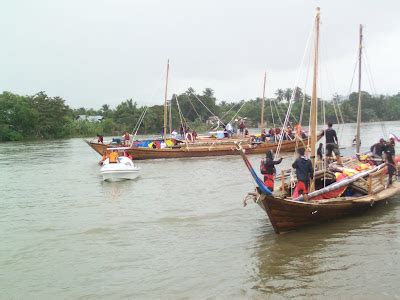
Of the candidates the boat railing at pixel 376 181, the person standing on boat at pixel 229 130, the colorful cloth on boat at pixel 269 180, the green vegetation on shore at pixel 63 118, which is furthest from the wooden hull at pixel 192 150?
the green vegetation on shore at pixel 63 118

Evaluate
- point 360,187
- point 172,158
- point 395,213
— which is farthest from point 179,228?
point 172,158

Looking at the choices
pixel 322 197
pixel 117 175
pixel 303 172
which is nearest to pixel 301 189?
pixel 303 172

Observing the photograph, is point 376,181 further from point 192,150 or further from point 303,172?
point 192,150

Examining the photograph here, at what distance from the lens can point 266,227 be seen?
1083 centimetres

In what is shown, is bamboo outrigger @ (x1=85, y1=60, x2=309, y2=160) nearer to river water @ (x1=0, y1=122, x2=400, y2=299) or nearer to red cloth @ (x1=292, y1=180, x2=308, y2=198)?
river water @ (x1=0, y1=122, x2=400, y2=299)

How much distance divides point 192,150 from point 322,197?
20.7 metres

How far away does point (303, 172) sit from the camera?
33.9 feet

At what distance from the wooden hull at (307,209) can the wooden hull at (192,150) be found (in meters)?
20.3

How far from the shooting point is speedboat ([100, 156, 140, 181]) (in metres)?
19.7

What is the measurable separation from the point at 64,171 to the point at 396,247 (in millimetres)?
20717

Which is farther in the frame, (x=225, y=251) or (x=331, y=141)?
(x=331, y=141)

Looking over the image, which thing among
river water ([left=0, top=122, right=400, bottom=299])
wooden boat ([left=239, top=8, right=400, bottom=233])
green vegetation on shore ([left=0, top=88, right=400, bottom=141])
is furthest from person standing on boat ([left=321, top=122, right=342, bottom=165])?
green vegetation on shore ([left=0, top=88, right=400, bottom=141])

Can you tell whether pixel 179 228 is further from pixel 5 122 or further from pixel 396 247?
pixel 5 122

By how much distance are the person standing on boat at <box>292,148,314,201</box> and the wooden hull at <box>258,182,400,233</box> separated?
458mm
